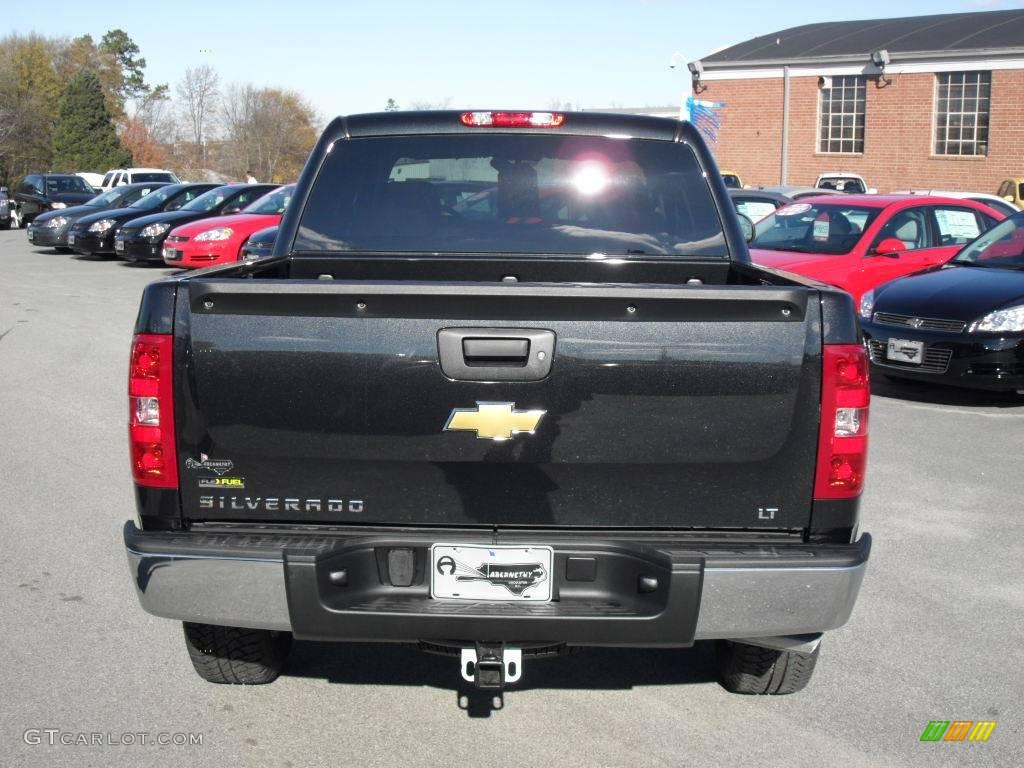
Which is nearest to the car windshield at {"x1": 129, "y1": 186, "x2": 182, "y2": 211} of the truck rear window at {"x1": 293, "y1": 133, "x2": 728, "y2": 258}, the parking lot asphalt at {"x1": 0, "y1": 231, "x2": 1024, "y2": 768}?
the parking lot asphalt at {"x1": 0, "y1": 231, "x2": 1024, "y2": 768}

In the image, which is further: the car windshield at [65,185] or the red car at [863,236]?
the car windshield at [65,185]

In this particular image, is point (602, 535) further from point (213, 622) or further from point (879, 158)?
point (879, 158)

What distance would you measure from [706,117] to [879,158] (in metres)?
5.74

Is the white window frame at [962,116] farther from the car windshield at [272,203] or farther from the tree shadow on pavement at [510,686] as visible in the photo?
the tree shadow on pavement at [510,686]

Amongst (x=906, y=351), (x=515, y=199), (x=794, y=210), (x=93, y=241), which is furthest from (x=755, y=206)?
(x=515, y=199)

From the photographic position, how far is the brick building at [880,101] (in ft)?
114

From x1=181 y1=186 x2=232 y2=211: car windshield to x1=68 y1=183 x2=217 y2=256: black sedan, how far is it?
972 mm

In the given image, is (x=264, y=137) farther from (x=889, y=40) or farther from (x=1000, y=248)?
(x=1000, y=248)

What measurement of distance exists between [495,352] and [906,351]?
733 cm

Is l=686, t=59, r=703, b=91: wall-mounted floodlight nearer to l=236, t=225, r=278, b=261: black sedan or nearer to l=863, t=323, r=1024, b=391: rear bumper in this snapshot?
l=236, t=225, r=278, b=261: black sedan

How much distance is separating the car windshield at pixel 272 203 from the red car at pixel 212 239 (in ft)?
1.24

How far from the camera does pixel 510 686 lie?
4180 mm

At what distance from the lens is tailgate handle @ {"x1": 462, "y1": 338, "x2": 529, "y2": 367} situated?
3193 millimetres

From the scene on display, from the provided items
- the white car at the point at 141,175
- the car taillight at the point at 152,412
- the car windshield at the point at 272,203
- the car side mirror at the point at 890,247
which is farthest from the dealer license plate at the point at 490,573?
the white car at the point at 141,175
